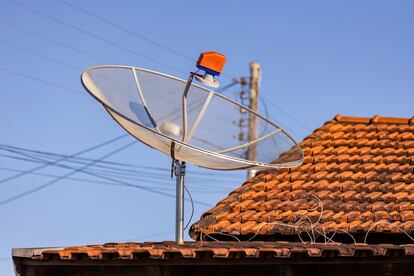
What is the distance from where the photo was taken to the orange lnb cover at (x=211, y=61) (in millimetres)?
10852

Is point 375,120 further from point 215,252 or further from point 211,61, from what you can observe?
point 215,252

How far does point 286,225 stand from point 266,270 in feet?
6.40

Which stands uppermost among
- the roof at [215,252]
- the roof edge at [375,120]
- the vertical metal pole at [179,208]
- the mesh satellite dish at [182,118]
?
the roof edge at [375,120]

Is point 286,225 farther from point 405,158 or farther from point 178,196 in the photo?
point 405,158

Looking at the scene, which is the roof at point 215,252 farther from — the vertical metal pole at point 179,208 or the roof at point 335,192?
the roof at point 335,192

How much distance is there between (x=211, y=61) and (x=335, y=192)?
3786mm

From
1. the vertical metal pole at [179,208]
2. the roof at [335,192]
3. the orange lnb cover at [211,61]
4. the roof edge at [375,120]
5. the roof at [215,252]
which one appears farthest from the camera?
the roof edge at [375,120]

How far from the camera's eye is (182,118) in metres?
11.8

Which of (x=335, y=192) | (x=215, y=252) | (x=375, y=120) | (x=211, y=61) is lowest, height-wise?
(x=215, y=252)

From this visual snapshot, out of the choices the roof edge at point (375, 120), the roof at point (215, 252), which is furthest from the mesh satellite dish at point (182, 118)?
the roof edge at point (375, 120)

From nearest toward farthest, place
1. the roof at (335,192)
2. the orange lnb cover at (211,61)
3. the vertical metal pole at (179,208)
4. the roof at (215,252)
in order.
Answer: the roof at (215,252)
the orange lnb cover at (211,61)
the vertical metal pole at (179,208)
the roof at (335,192)

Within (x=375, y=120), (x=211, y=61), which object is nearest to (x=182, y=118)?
(x=211, y=61)

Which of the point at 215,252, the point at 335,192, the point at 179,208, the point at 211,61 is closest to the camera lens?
the point at 215,252

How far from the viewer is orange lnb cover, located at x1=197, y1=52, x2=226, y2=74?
1085 cm
